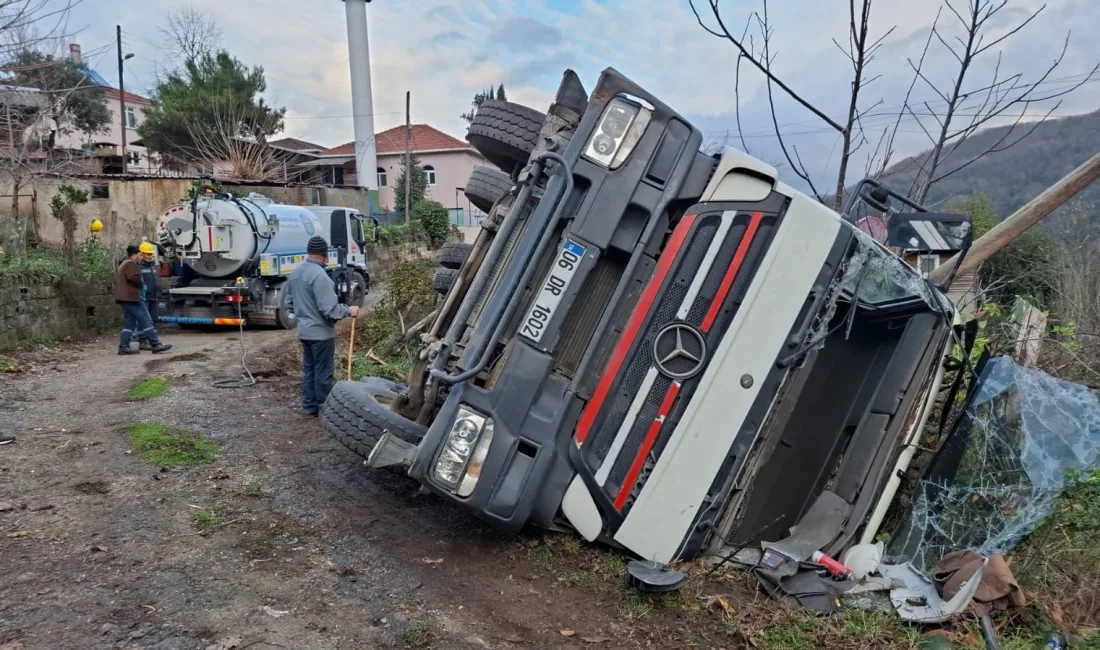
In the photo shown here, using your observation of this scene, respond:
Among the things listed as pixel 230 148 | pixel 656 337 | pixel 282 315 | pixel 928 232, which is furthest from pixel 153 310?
pixel 230 148

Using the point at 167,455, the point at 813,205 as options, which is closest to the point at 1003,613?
the point at 813,205

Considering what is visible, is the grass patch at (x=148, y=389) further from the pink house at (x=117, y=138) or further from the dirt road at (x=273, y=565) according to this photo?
the pink house at (x=117, y=138)

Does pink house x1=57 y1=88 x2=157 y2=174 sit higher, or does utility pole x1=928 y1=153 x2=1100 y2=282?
utility pole x1=928 y1=153 x2=1100 y2=282

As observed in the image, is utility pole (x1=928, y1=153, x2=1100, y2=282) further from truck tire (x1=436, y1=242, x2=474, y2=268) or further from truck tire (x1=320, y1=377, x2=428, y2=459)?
truck tire (x1=320, y1=377, x2=428, y2=459)

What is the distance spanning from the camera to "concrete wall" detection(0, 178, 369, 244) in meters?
15.2

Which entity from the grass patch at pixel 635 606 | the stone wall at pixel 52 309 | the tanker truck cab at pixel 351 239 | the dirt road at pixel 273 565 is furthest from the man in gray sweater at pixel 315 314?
the tanker truck cab at pixel 351 239

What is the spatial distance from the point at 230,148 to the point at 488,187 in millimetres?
26842

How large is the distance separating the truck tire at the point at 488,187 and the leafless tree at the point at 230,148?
85.0ft

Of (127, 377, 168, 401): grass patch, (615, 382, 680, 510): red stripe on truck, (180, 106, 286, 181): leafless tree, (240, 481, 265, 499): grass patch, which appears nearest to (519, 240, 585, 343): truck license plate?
(615, 382, 680, 510): red stripe on truck

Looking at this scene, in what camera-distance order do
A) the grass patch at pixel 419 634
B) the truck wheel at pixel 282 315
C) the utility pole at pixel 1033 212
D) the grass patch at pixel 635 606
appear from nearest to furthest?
the grass patch at pixel 419 634 < the grass patch at pixel 635 606 < the utility pole at pixel 1033 212 < the truck wheel at pixel 282 315

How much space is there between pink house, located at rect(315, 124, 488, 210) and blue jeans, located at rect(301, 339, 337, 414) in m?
33.7

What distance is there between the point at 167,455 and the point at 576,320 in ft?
10.4

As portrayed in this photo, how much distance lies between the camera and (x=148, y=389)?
7.08m

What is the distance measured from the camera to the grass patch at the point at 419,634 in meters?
2.81
